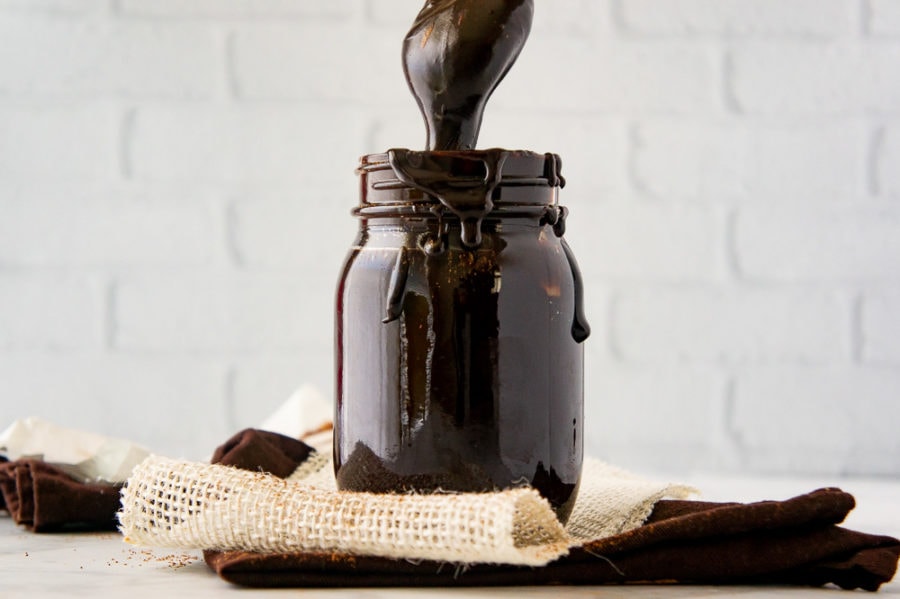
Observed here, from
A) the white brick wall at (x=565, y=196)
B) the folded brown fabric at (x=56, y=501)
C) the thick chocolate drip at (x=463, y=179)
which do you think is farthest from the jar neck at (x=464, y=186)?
the white brick wall at (x=565, y=196)

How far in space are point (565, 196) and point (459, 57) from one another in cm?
75

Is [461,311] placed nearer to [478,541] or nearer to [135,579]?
[478,541]

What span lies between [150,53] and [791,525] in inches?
45.8

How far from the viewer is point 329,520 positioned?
68 cm

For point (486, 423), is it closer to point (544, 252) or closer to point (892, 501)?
point (544, 252)

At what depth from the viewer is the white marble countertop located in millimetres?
664

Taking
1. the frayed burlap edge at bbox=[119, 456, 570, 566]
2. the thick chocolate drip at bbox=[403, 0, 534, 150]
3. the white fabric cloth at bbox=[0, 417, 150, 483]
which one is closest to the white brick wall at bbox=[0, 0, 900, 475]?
the white fabric cloth at bbox=[0, 417, 150, 483]

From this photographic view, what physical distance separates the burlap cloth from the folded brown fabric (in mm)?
191

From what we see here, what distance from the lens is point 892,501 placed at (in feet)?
3.77

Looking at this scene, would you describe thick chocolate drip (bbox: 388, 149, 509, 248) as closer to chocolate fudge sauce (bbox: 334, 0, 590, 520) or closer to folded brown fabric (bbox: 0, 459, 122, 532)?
chocolate fudge sauce (bbox: 334, 0, 590, 520)

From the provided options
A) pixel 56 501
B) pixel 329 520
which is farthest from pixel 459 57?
pixel 56 501

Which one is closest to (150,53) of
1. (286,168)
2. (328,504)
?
(286,168)

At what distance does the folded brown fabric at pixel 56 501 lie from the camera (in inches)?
35.5

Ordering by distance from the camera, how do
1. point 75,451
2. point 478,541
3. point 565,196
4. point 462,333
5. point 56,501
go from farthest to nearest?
point 565,196 < point 75,451 < point 56,501 < point 462,333 < point 478,541
